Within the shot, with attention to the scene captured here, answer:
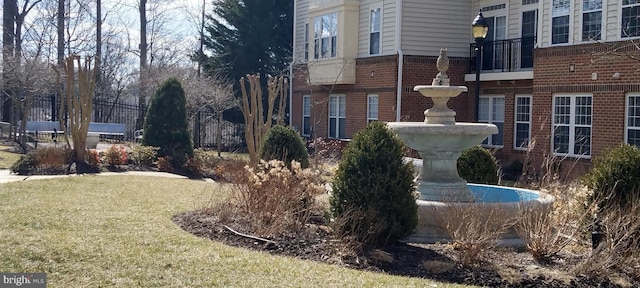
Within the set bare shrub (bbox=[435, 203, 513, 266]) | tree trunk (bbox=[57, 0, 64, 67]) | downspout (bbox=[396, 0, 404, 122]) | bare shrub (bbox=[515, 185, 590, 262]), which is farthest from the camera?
tree trunk (bbox=[57, 0, 64, 67])

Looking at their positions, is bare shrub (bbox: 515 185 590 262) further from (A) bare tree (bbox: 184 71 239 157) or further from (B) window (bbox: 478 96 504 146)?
(A) bare tree (bbox: 184 71 239 157)

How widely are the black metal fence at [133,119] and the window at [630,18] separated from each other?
68.4 feet

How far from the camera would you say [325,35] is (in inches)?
1155

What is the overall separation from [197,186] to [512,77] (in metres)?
11.8

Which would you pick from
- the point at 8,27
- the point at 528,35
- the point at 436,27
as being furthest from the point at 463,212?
the point at 8,27

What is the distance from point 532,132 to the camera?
22000mm

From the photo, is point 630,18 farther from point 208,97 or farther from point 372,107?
point 208,97

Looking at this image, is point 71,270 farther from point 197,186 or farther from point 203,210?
point 197,186

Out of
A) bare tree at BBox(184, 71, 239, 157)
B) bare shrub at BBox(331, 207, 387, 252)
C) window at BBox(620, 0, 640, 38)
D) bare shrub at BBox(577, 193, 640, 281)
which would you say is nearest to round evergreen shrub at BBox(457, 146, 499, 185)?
bare shrub at BBox(577, 193, 640, 281)

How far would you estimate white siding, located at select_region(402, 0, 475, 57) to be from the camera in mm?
25719

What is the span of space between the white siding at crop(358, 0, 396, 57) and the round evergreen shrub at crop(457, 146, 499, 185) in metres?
12.3

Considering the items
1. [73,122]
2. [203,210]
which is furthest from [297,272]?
[73,122]

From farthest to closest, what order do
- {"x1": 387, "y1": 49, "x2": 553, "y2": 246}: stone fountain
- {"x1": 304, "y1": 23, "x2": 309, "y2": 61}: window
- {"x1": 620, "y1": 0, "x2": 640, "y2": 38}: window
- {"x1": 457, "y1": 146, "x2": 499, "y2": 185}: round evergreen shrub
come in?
1. {"x1": 304, "y1": 23, "x2": 309, "y2": 61}: window
2. {"x1": 620, "y1": 0, "x2": 640, "y2": 38}: window
3. {"x1": 457, "y1": 146, "x2": 499, "y2": 185}: round evergreen shrub
4. {"x1": 387, "y1": 49, "x2": 553, "y2": 246}: stone fountain

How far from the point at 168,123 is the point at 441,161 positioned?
1231cm
